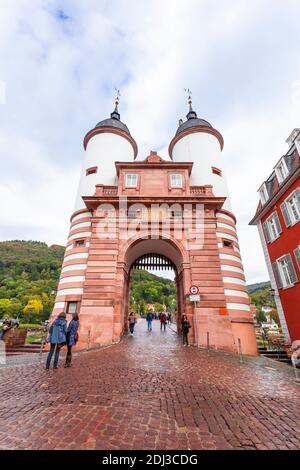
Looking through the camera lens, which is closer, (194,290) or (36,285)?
(194,290)

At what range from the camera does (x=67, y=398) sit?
4590 mm

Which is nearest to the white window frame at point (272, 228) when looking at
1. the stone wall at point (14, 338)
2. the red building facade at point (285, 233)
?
the red building facade at point (285, 233)

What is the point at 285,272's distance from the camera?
15.9m

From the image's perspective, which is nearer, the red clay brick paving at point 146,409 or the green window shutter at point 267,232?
the red clay brick paving at point 146,409

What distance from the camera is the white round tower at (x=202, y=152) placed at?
64.2 feet

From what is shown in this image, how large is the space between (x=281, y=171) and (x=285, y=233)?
16.2 feet

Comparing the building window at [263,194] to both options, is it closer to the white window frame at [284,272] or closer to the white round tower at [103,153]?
the white window frame at [284,272]

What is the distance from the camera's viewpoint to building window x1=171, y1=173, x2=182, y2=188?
57.8ft

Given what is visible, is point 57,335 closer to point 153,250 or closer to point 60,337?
point 60,337

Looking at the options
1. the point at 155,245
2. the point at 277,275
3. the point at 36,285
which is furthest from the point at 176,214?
the point at 36,285

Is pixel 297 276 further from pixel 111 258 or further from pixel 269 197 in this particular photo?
pixel 111 258

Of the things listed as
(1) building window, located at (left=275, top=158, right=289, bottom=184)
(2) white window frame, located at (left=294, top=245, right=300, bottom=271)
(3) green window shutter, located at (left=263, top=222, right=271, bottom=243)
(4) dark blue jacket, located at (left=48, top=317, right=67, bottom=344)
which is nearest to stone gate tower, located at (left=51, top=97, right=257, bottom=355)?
(3) green window shutter, located at (left=263, top=222, right=271, bottom=243)

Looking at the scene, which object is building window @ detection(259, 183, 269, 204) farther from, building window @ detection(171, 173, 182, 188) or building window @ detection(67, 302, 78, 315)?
building window @ detection(67, 302, 78, 315)

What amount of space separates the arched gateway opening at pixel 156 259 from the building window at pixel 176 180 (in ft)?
16.0
